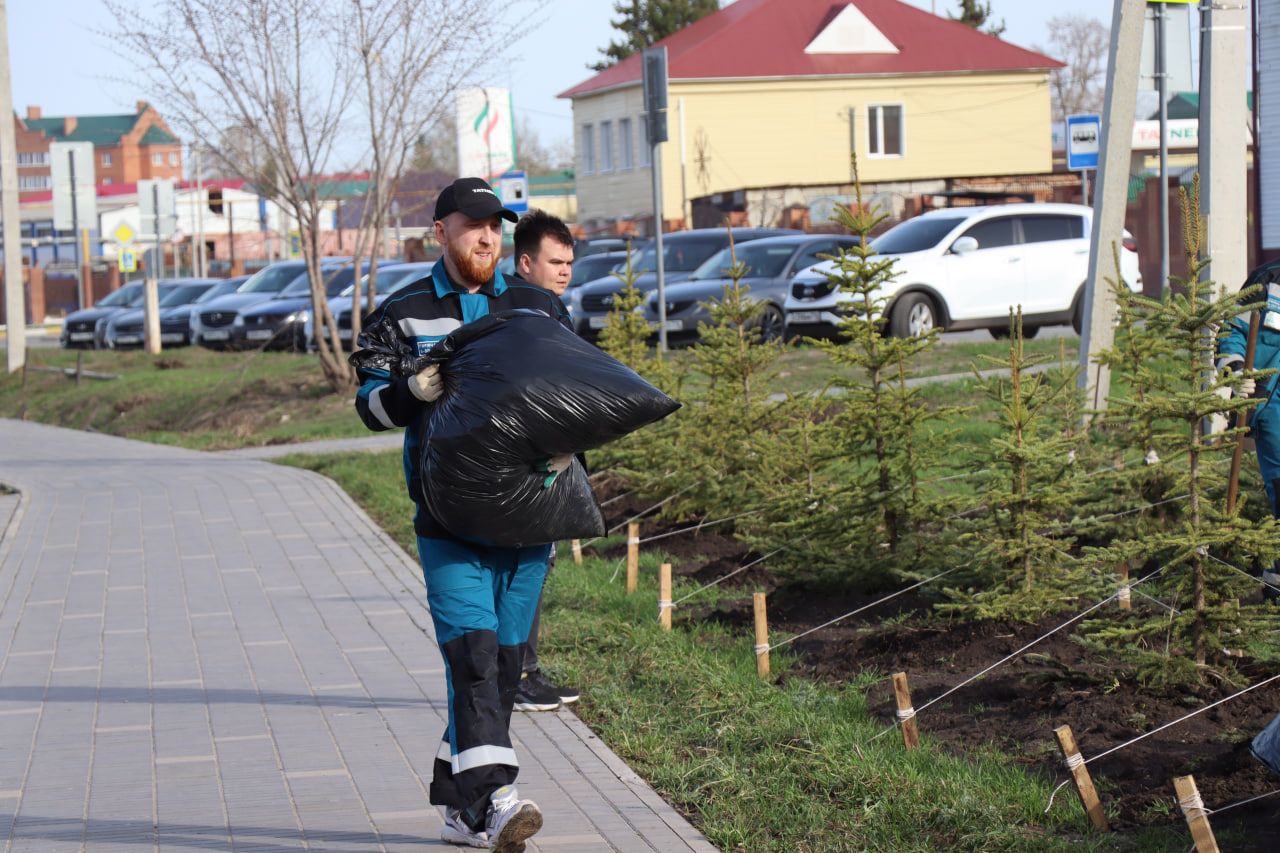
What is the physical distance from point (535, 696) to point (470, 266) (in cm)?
227

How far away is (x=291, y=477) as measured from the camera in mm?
14070

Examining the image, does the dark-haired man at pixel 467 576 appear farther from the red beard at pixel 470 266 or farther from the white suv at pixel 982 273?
the white suv at pixel 982 273

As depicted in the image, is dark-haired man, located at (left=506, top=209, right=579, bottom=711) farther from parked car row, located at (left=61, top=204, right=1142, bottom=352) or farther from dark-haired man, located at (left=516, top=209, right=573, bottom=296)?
parked car row, located at (left=61, top=204, right=1142, bottom=352)

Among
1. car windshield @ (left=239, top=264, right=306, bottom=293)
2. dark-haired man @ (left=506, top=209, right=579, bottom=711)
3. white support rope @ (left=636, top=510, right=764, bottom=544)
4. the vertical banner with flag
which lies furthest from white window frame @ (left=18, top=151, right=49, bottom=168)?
dark-haired man @ (left=506, top=209, right=579, bottom=711)

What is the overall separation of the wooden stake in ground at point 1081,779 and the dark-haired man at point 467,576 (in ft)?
4.84

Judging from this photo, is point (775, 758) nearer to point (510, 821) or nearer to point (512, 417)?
point (510, 821)

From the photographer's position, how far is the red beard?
481cm

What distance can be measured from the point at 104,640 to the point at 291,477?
6.25m

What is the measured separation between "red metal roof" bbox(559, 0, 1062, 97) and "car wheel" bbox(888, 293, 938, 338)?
33938 mm

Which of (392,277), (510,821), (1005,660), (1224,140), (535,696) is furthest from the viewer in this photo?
(392,277)

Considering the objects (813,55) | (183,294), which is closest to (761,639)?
(183,294)

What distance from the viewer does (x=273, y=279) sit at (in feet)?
106

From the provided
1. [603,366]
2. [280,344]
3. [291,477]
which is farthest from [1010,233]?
[603,366]


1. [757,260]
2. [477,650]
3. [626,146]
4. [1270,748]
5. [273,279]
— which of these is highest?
[626,146]
